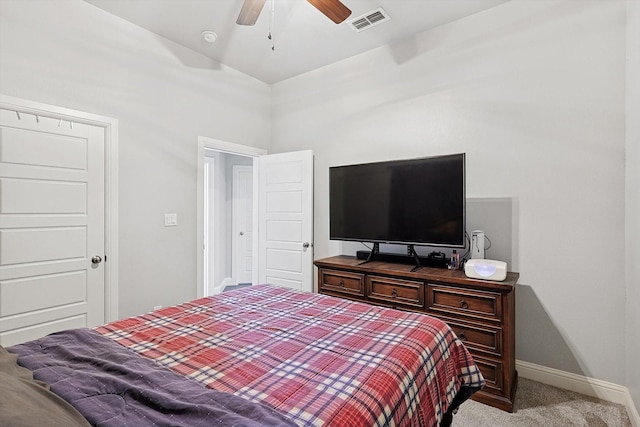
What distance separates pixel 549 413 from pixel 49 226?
12.8ft

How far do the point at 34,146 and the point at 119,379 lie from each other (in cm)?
231

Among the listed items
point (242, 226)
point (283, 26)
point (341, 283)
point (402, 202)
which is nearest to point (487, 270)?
point (402, 202)

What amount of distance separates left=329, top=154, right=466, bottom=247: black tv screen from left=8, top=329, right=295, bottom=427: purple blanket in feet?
6.94

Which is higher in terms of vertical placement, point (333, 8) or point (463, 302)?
point (333, 8)

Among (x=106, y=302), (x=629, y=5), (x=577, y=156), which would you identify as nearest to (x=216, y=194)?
(x=106, y=302)

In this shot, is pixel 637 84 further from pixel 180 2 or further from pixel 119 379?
pixel 180 2

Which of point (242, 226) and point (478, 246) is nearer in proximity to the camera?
point (478, 246)

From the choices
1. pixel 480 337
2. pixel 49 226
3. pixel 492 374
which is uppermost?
pixel 49 226

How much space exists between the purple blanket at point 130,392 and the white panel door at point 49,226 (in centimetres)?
148

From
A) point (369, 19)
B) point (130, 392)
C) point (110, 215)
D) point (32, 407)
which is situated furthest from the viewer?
point (369, 19)

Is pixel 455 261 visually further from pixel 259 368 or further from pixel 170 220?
pixel 170 220

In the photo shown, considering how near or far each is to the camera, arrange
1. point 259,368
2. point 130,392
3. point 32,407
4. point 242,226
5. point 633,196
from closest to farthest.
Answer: point 32,407 → point 130,392 → point 259,368 → point 633,196 → point 242,226

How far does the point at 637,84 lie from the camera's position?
195 centimetres

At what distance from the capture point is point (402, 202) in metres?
2.83
